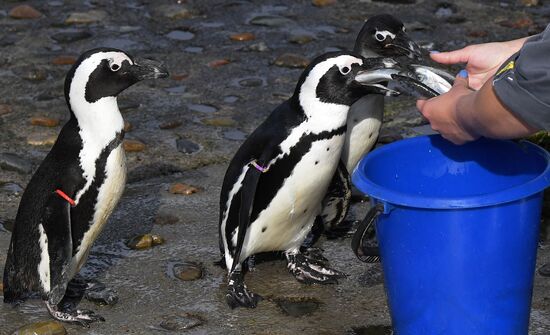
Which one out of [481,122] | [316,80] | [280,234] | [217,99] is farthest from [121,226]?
[481,122]

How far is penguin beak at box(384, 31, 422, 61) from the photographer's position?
461cm

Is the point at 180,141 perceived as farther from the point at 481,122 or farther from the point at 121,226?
the point at 481,122

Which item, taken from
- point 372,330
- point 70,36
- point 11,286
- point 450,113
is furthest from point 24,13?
point 450,113

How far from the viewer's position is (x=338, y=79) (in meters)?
3.87

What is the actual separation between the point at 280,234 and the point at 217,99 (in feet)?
6.45

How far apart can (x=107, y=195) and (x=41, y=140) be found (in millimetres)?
1540

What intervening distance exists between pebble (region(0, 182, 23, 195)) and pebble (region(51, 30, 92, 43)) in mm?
2221

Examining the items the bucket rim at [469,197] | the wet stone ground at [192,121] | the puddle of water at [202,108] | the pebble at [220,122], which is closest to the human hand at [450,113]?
the bucket rim at [469,197]

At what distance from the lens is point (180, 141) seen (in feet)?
17.2

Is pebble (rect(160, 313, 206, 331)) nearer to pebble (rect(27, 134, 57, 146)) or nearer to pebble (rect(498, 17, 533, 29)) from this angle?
pebble (rect(27, 134, 57, 146))

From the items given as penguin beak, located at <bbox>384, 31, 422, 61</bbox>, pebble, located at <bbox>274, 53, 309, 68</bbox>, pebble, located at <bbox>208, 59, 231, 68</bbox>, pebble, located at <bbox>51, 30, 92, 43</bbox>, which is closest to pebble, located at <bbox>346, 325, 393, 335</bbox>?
penguin beak, located at <bbox>384, 31, 422, 61</bbox>

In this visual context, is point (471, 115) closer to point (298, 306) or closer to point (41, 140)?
point (298, 306)

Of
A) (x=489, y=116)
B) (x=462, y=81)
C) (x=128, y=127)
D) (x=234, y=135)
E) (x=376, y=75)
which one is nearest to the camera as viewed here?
(x=489, y=116)

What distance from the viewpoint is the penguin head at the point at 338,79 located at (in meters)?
3.86
